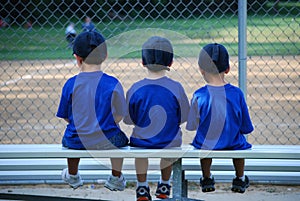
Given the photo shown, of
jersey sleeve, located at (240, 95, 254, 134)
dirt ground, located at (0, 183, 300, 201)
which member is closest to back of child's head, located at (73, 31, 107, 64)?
jersey sleeve, located at (240, 95, 254, 134)

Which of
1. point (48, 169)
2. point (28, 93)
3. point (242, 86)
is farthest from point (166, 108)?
point (28, 93)

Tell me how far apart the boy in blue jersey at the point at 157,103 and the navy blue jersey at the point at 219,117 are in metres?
0.13

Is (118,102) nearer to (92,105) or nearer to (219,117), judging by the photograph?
(92,105)

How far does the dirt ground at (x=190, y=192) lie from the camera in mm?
6066

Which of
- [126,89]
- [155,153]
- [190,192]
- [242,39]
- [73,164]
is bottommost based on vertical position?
[190,192]

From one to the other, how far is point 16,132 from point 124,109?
459 cm

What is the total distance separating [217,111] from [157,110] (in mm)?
426

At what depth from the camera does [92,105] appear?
4852 mm

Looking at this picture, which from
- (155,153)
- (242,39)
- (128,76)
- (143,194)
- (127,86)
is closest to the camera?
(155,153)

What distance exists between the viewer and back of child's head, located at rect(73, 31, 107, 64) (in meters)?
4.93

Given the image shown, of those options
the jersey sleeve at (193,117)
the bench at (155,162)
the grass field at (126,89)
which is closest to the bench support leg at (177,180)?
the bench at (155,162)

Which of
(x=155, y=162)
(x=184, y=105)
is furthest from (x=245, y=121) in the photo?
(x=155, y=162)

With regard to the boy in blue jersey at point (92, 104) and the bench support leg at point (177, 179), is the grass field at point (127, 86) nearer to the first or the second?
the boy in blue jersey at point (92, 104)

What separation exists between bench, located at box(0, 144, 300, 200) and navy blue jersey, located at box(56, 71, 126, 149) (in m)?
0.15
